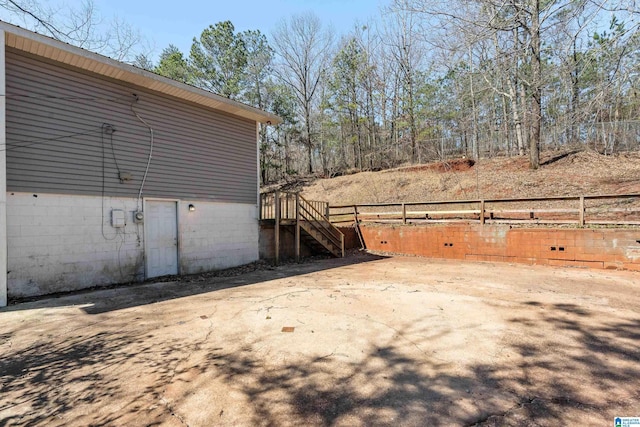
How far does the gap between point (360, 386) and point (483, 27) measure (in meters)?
5.80

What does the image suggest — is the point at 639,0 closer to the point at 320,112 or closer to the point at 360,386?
the point at 360,386

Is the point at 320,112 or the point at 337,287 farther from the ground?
the point at 320,112

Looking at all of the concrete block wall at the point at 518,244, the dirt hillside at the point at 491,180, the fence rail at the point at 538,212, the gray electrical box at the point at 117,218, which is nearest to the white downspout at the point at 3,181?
the gray electrical box at the point at 117,218

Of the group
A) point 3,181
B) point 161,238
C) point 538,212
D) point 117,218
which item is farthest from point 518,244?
point 3,181

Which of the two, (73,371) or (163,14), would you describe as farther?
(163,14)

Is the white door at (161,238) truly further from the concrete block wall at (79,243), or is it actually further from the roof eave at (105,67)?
the roof eave at (105,67)

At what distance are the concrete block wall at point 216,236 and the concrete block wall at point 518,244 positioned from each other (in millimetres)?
5001

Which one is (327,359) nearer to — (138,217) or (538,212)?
(138,217)

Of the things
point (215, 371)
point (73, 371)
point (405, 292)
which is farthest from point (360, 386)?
point (405, 292)

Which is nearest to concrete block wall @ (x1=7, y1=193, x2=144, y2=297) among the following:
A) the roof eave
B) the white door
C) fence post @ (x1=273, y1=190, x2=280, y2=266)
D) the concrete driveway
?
the white door

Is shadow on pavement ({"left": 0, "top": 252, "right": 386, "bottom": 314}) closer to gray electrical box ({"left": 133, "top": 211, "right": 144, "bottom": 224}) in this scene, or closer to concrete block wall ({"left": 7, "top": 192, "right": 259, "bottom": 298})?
concrete block wall ({"left": 7, "top": 192, "right": 259, "bottom": 298})

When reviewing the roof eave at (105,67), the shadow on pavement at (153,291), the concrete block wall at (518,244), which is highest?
the roof eave at (105,67)

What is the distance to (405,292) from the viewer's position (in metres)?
5.38

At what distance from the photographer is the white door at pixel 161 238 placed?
23.7ft
